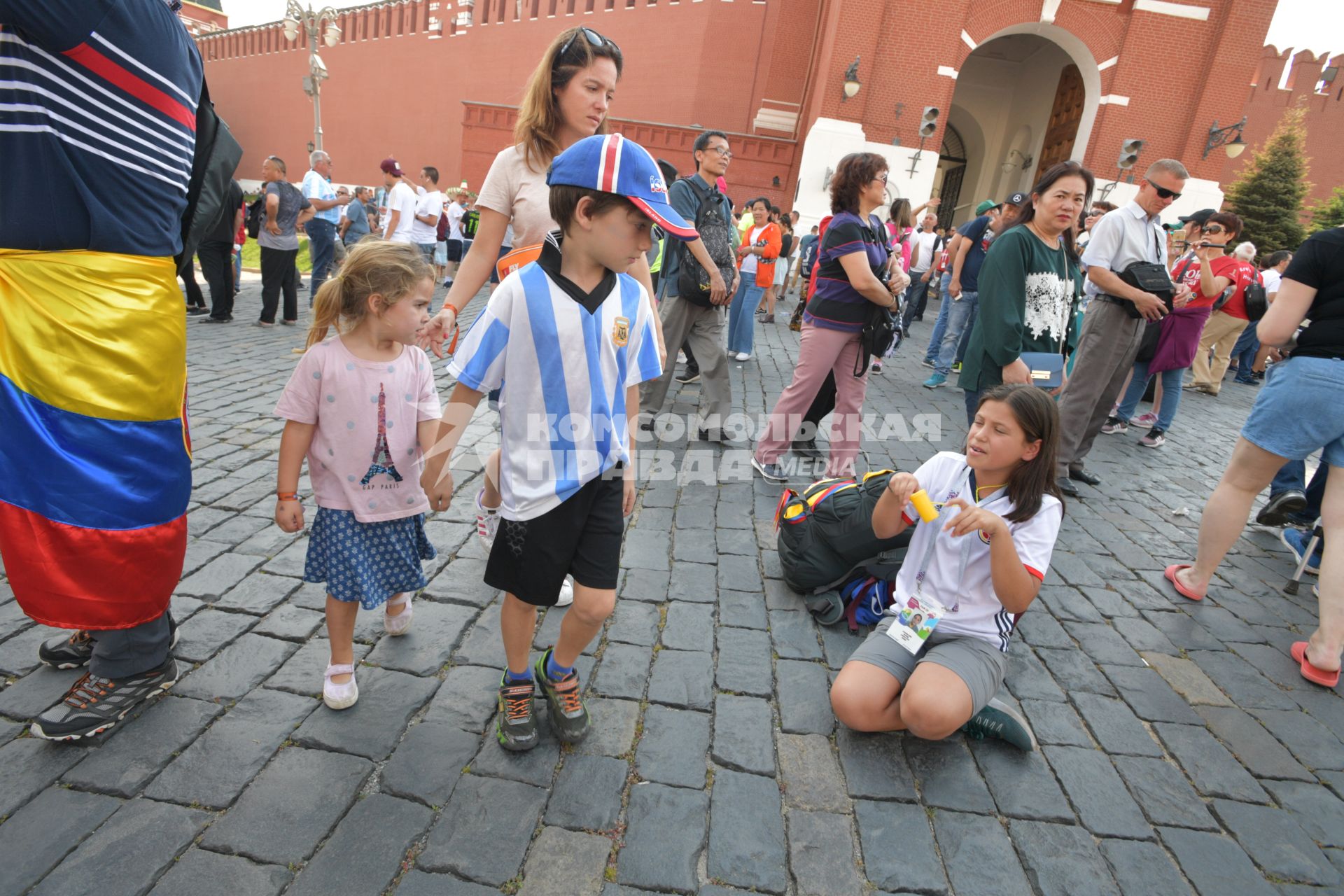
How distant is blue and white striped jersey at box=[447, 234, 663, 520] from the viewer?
6.21ft

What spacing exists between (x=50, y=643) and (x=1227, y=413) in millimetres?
10981

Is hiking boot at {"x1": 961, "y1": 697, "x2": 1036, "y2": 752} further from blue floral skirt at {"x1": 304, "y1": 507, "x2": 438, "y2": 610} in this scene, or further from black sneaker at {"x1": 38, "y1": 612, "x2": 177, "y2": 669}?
black sneaker at {"x1": 38, "y1": 612, "x2": 177, "y2": 669}

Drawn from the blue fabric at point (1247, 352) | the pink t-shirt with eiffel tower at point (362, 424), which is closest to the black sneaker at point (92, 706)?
the pink t-shirt with eiffel tower at point (362, 424)

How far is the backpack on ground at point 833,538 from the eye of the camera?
2.94 meters

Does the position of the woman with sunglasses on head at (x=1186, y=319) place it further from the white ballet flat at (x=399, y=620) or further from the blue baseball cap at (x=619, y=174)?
the white ballet flat at (x=399, y=620)

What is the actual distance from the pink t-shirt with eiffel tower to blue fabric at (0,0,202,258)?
0.54 m

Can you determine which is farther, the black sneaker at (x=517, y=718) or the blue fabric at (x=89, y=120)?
the black sneaker at (x=517, y=718)

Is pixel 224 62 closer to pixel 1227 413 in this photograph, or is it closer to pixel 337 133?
pixel 337 133

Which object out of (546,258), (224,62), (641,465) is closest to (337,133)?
(224,62)

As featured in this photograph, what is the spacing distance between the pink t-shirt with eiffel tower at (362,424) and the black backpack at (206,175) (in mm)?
571

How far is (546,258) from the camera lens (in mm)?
1935

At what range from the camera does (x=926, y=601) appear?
97.0 inches

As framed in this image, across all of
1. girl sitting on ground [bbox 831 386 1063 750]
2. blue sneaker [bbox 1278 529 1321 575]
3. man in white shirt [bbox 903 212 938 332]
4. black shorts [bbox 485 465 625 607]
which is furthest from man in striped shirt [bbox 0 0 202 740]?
man in white shirt [bbox 903 212 938 332]

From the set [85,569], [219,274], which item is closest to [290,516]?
[85,569]
